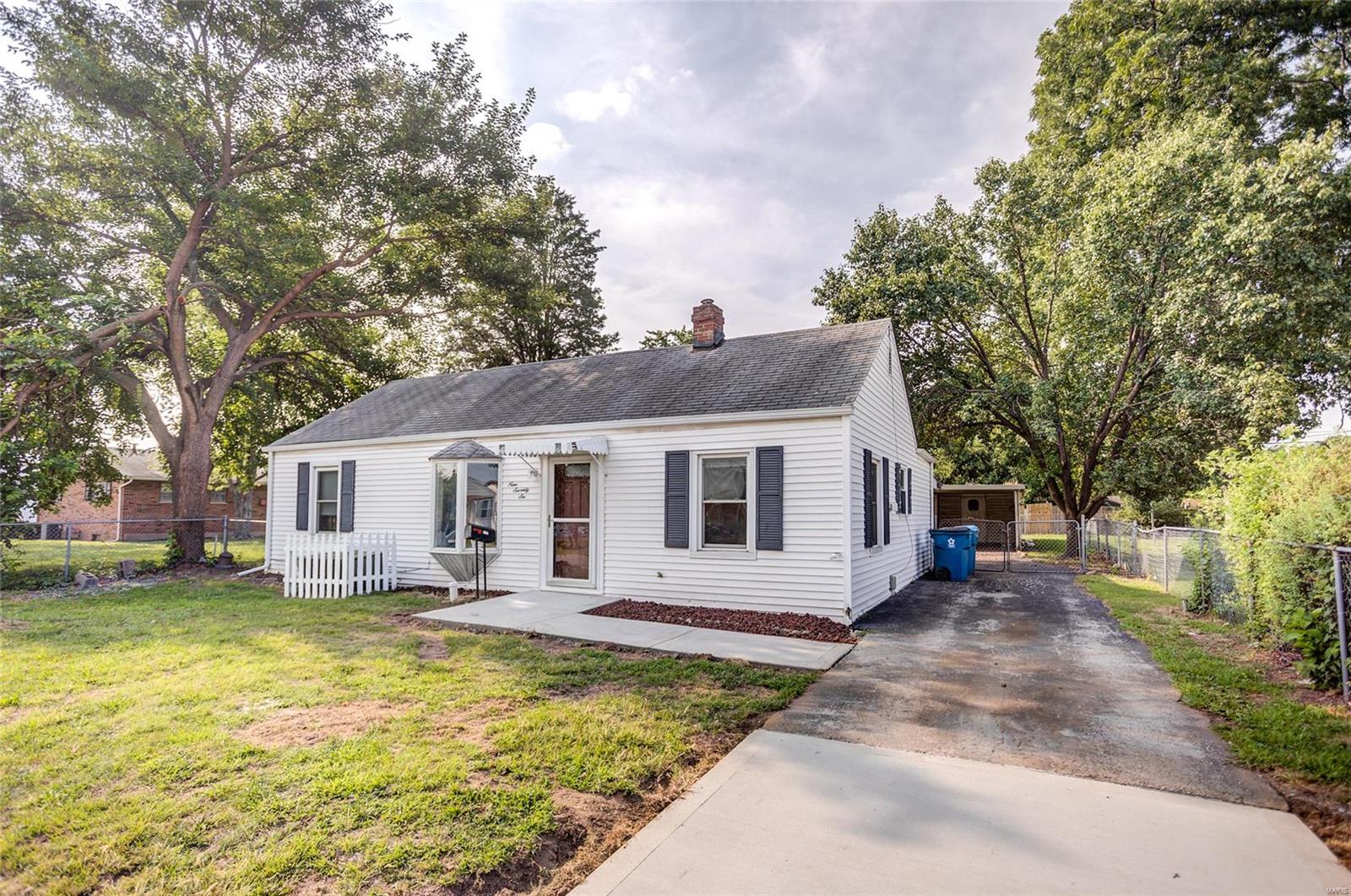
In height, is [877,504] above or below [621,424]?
below

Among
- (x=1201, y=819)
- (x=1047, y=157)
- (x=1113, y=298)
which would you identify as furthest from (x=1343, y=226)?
(x=1201, y=819)

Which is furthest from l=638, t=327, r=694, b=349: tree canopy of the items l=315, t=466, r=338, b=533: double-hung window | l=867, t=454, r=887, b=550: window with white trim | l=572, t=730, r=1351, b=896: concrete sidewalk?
l=572, t=730, r=1351, b=896: concrete sidewalk

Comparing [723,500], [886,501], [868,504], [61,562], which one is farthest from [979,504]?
[61,562]

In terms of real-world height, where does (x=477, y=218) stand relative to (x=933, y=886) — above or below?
above

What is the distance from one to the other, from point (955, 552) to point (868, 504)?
5570 millimetres

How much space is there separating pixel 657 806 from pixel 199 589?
11469 mm

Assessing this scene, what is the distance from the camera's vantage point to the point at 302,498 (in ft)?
42.3

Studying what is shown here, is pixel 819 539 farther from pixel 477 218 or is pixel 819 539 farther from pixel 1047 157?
pixel 1047 157

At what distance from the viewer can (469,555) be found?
10484 millimetres

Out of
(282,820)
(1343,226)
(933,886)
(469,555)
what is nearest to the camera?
(933,886)

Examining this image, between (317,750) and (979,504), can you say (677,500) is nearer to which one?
(317,750)

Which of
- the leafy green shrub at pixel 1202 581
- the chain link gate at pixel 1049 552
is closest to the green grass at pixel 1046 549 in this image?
the chain link gate at pixel 1049 552

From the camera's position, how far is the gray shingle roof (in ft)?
30.1

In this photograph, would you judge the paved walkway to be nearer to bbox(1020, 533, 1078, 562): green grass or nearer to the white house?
the white house
